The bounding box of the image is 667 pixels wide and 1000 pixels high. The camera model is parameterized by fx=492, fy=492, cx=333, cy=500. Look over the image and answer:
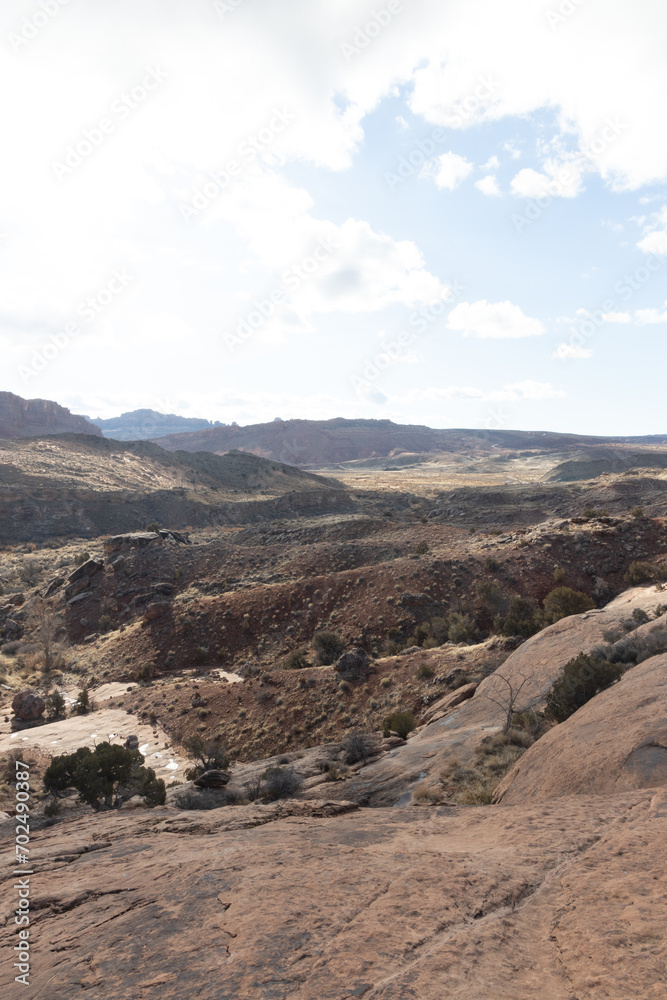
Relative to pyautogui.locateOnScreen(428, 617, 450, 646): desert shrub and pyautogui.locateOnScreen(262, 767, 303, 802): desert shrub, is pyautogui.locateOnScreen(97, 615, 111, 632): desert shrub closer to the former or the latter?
pyautogui.locateOnScreen(428, 617, 450, 646): desert shrub

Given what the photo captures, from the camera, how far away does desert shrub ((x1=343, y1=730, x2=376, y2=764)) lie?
37.2 feet

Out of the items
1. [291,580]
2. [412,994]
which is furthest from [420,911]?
[291,580]

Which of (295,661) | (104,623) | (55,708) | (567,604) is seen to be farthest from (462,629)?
(104,623)

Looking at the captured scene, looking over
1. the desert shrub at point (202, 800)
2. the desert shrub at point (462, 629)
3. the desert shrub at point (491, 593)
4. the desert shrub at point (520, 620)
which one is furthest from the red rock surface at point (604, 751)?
the desert shrub at point (491, 593)

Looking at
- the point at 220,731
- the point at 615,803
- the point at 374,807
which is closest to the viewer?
the point at 615,803

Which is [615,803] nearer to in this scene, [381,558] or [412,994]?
[412,994]

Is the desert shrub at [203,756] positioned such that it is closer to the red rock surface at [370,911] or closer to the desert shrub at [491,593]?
the red rock surface at [370,911]

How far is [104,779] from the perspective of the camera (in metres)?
10.5

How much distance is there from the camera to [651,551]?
24.5 metres

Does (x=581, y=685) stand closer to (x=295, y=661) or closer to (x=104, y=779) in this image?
(x=104, y=779)

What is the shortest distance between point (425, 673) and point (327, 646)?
227 inches

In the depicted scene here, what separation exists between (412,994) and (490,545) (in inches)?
1046

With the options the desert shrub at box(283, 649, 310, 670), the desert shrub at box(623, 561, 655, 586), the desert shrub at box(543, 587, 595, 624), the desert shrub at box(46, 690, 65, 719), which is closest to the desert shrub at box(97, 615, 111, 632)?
the desert shrub at box(46, 690, 65, 719)

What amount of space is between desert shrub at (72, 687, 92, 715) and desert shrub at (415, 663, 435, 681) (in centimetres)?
1343
